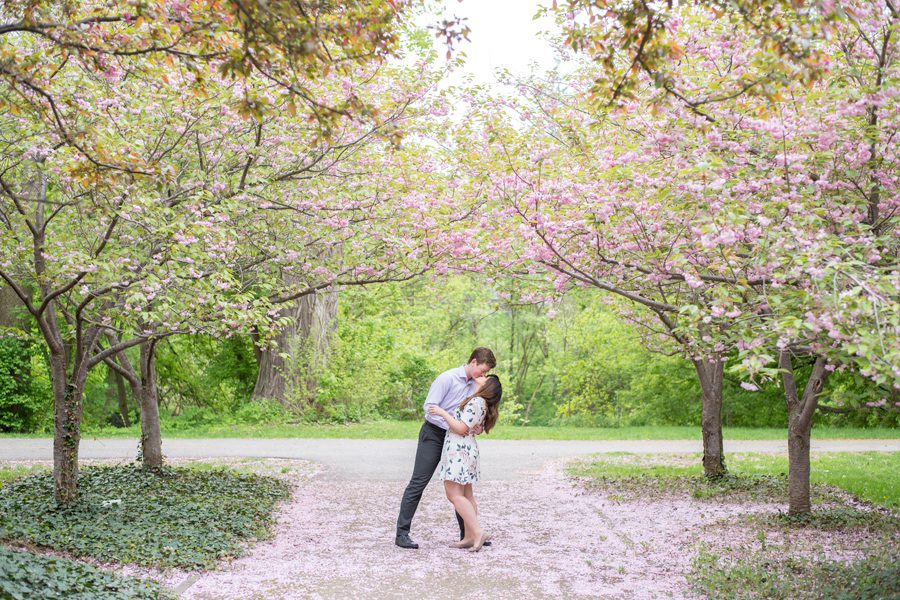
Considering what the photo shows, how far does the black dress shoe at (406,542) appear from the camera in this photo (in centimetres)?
768

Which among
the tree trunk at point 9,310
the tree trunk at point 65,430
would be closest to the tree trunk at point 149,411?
the tree trunk at point 65,430

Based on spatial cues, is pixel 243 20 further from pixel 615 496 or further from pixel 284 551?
pixel 615 496

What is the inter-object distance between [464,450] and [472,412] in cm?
36

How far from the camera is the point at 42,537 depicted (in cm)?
722

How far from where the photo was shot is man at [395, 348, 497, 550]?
24.6 ft

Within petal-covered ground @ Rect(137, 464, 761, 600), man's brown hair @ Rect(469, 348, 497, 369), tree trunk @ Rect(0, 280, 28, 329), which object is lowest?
petal-covered ground @ Rect(137, 464, 761, 600)

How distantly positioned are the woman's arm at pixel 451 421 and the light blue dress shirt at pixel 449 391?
0.07 m

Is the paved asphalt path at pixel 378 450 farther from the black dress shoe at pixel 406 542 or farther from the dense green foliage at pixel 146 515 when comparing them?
the black dress shoe at pixel 406 542

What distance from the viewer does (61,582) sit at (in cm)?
524

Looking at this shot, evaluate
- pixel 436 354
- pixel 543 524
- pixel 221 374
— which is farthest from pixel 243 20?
pixel 436 354

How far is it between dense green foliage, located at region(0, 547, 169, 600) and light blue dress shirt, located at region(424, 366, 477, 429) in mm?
2708

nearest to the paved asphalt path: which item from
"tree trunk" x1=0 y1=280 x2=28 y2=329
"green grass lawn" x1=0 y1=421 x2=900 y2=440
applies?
"green grass lawn" x1=0 y1=421 x2=900 y2=440

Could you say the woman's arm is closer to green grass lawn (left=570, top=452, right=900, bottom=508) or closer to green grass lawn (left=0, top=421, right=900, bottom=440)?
green grass lawn (left=570, top=452, right=900, bottom=508)

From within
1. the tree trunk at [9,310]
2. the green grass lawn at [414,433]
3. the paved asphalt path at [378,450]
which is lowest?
the paved asphalt path at [378,450]
